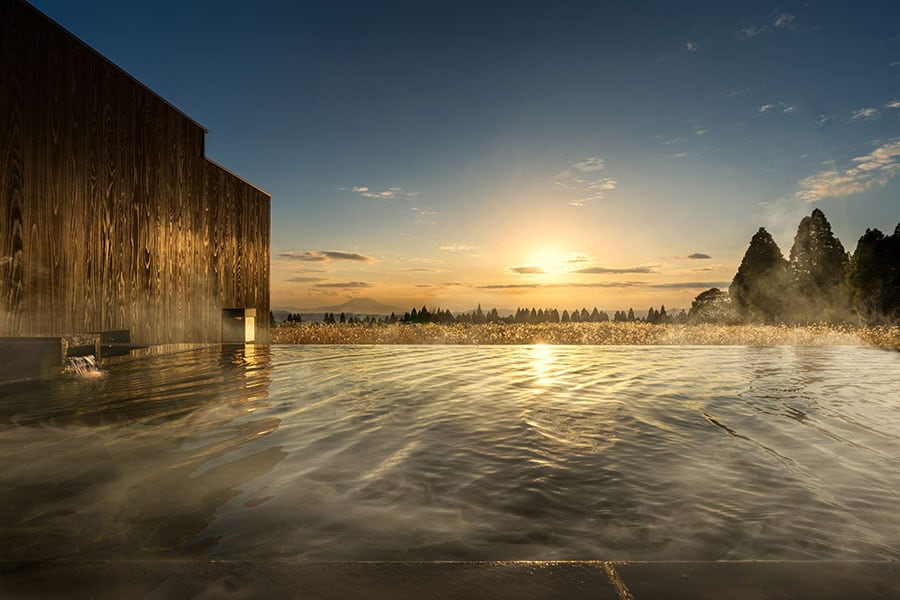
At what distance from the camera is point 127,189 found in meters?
12.1

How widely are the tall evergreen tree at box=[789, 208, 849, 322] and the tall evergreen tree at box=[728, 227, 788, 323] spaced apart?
71cm

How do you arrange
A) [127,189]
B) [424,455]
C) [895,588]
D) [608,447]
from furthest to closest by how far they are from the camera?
[127,189] < [608,447] < [424,455] < [895,588]

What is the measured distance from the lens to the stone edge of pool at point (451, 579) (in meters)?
2.11

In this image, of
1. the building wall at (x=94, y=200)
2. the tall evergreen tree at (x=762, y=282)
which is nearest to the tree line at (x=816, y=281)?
the tall evergreen tree at (x=762, y=282)

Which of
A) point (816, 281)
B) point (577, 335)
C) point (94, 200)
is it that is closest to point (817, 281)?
point (816, 281)

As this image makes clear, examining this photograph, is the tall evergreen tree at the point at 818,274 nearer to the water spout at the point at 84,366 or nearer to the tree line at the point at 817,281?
the tree line at the point at 817,281

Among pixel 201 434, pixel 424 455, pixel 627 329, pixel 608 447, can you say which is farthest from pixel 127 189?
pixel 627 329

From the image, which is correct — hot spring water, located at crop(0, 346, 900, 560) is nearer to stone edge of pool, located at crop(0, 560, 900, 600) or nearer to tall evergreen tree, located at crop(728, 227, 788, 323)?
stone edge of pool, located at crop(0, 560, 900, 600)

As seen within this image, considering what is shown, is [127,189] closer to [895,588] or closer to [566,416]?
[566,416]

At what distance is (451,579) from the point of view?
222cm

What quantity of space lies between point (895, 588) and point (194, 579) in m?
3.08

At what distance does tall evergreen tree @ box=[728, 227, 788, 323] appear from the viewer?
32375 mm

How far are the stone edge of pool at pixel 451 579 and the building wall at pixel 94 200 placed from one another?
9291 mm

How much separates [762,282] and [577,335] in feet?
65.9
